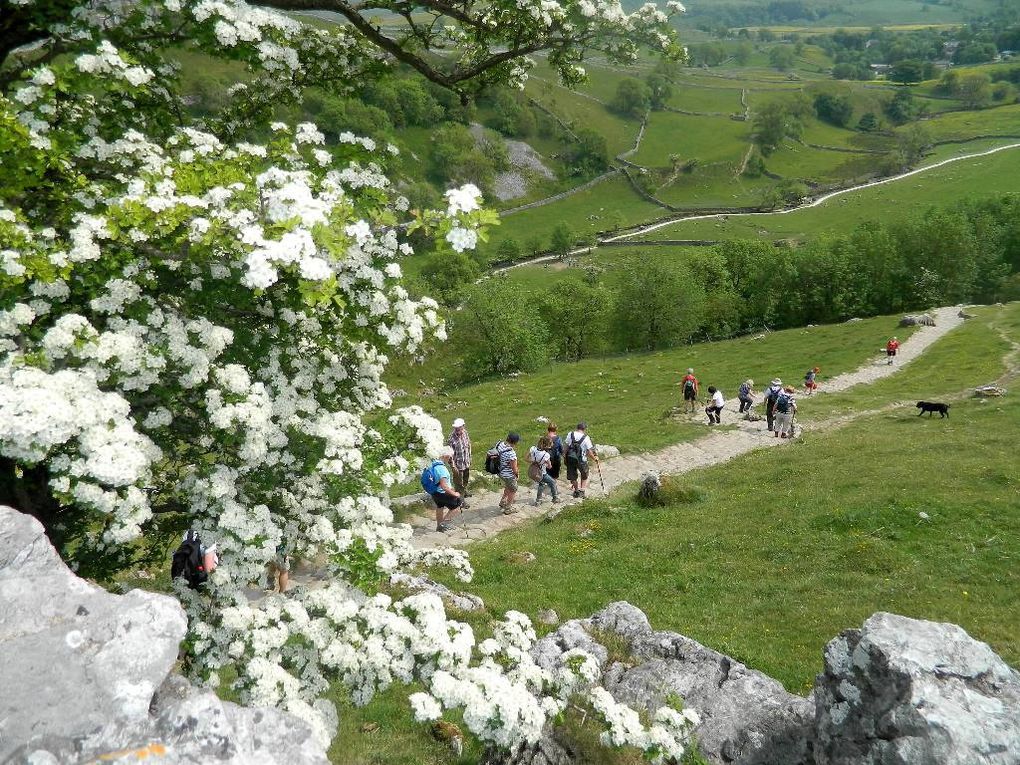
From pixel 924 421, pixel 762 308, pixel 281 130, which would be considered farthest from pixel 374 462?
pixel 762 308

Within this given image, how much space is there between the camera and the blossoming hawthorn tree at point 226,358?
7.02 m

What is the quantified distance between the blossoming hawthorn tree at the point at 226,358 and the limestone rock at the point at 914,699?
240cm

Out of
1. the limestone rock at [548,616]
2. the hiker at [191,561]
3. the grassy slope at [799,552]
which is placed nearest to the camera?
the hiker at [191,561]

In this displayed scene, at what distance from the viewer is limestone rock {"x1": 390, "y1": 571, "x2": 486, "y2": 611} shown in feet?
52.8

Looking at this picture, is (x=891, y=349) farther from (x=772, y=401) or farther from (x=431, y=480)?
(x=431, y=480)

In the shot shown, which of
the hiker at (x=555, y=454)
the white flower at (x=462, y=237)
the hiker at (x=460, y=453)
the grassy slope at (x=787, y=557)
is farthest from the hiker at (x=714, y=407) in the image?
the white flower at (x=462, y=237)

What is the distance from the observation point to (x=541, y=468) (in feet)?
84.1

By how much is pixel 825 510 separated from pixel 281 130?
2089 cm

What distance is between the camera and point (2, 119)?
7.29m

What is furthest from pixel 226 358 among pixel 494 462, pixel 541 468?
pixel 541 468

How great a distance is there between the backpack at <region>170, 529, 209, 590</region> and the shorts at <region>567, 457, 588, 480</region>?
15.9 meters

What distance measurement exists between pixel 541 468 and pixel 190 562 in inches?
587

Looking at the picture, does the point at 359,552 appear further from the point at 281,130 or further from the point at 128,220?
the point at 281,130

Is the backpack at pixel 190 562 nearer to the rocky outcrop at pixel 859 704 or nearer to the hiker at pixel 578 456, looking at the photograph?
the rocky outcrop at pixel 859 704
